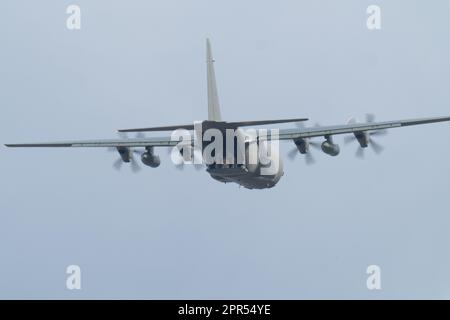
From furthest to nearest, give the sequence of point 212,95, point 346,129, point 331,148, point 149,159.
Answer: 1. point 149,159
2. point 331,148
3. point 346,129
4. point 212,95

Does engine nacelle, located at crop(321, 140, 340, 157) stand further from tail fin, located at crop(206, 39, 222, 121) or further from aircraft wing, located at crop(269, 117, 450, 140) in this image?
tail fin, located at crop(206, 39, 222, 121)

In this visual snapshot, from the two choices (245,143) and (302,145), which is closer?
(245,143)

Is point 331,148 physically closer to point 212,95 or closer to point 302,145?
point 302,145

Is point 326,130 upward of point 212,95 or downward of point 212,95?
downward

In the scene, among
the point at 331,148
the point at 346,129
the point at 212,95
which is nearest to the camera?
the point at 212,95

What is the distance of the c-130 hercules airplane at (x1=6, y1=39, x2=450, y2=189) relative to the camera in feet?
232

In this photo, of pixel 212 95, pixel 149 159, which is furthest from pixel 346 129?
pixel 149 159

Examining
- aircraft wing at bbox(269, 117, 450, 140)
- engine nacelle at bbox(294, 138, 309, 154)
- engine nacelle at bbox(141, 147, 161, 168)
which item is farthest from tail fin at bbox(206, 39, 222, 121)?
engine nacelle at bbox(141, 147, 161, 168)

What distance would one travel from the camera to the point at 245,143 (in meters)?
71.8

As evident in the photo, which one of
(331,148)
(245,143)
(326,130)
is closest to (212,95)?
(245,143)

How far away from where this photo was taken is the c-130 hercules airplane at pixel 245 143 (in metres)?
70.6

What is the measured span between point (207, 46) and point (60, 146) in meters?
15.8
